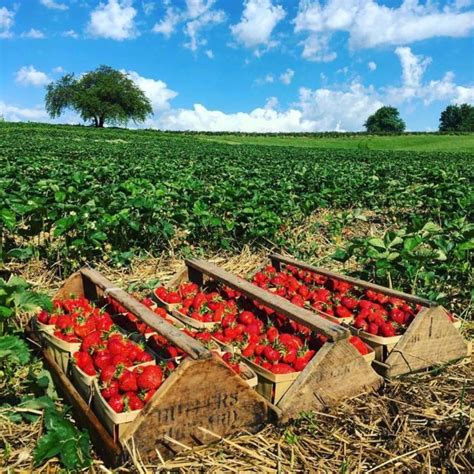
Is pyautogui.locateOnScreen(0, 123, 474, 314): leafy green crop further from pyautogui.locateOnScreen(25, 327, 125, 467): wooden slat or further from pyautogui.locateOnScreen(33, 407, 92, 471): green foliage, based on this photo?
pyautogui.locateOnScreen(33, 407, 92, 471): green foliage

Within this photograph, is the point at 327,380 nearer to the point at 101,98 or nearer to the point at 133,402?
the point at 133,402

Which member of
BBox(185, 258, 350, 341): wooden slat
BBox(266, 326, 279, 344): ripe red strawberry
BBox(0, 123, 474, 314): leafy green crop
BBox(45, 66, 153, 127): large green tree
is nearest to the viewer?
BBox(185, 258, 350, 341): wooden slat

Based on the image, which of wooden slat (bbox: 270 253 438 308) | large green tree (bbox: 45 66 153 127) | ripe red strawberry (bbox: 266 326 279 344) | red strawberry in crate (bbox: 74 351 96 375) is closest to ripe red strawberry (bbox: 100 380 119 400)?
red strawberry in crate (bbox: 74 351 96 375)

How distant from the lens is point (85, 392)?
2.83 meters

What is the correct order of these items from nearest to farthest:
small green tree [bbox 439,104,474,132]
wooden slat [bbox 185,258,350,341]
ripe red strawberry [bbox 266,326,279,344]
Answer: wooden slat [bbox 185,258,350,341], ripe red strawberry [bbox 266,326,279,344], small green tree [bbox 439,104,474,132]

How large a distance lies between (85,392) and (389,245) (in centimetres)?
275

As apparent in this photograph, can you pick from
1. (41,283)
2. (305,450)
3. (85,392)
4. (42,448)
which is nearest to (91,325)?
(85,392)

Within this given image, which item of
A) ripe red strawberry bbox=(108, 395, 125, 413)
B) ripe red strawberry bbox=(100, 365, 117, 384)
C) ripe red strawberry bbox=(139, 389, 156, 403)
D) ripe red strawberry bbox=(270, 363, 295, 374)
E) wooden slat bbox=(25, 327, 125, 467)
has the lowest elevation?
wooden slat bbox=(25, 327, 125, 467)

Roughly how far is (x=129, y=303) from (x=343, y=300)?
1585 millimetres

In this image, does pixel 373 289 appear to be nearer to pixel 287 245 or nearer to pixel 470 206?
pixel 287 245

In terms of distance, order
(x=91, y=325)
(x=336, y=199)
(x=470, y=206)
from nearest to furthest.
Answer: (x=91, y=325)
(x=470, y=206)
(x=336, y=199)

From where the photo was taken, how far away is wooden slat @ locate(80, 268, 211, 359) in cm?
254

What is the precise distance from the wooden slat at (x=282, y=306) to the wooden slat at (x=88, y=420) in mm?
1215

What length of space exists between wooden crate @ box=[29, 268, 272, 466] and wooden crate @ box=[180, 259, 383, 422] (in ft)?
0.48
